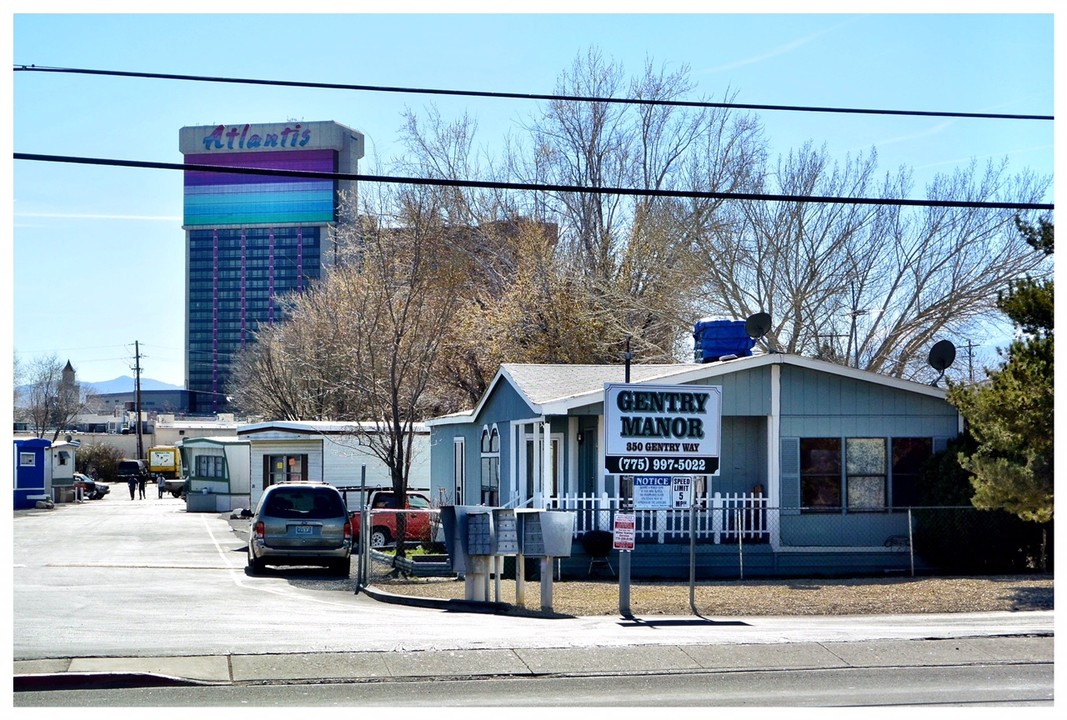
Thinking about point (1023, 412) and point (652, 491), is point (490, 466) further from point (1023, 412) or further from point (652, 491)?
point (1023, 412)

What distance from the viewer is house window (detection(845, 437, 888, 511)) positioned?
22141 millimetres

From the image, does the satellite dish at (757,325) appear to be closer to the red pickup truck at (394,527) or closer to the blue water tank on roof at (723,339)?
the blue water tank on roof at (723,339)

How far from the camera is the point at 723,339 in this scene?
80.6ft

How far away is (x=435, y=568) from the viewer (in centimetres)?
2081

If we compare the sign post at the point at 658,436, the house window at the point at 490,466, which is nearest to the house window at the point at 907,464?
the sign post at the point at 658,436

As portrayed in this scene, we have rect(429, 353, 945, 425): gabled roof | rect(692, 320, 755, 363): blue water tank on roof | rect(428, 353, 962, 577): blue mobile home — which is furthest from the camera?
rect(692, 320, 755, 363): blue water tank on roof

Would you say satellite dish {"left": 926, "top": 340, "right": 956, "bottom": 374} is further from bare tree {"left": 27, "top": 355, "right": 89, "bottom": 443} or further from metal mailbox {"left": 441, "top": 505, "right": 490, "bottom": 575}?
bare tree {"left": 27, "top": 355, "right": 89, "bottom": 443}

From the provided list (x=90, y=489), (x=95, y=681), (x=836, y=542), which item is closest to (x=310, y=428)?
(x=836, y=542)

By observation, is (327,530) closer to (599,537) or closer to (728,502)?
(599,537)

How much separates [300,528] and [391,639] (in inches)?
365

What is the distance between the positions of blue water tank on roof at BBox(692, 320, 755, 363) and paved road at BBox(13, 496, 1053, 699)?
910 centimetres

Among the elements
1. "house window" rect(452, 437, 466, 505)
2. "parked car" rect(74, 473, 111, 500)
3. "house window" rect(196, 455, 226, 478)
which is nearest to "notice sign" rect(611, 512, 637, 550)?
"house window" rect(452, 437, 466, 505)

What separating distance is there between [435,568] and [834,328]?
16.7 m

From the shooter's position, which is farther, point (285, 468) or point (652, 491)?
point (285, 468)
